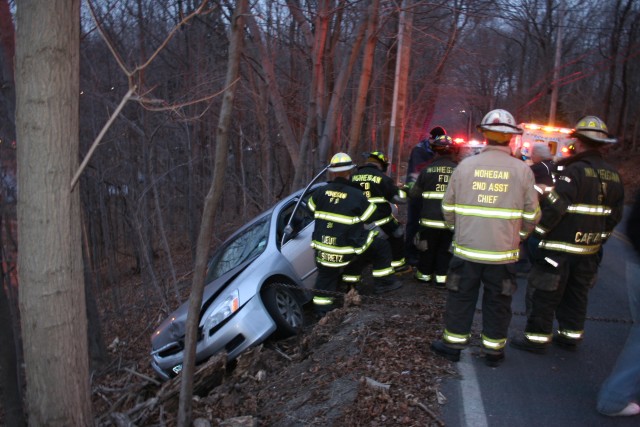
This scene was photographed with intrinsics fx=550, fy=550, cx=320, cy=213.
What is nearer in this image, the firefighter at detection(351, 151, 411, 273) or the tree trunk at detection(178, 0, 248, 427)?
the tree trunk at detection(178, 0, 248, 427)

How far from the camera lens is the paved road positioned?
367 centimetres

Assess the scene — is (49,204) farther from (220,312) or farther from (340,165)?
(340,165)

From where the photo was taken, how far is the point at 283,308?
6125 mm

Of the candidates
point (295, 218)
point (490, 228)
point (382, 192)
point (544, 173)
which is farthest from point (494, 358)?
point (544, 173)

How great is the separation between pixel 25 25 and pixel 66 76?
0.30 m

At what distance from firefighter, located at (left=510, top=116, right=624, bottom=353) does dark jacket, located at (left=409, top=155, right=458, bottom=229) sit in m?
1.83

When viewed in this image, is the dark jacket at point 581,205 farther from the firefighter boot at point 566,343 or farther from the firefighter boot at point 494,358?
the firefighter boot at point 494,358

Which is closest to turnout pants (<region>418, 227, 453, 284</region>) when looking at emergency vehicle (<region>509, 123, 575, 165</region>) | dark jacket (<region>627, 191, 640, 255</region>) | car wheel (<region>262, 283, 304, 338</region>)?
car wheel (<region>262, 283, 304, 338</region>)

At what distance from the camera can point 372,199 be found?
688 cm

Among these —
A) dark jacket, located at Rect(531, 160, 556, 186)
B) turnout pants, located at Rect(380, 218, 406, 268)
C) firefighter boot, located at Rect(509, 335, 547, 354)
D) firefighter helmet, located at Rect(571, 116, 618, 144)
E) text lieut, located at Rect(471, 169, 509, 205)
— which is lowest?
firefighter boot, located at Rect(509, 335, 547, 354)

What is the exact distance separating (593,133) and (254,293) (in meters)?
3.54

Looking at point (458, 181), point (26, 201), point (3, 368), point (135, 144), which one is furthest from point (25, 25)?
point (135, 144)

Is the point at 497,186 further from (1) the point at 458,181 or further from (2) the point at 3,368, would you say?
(2) the point at 3,368

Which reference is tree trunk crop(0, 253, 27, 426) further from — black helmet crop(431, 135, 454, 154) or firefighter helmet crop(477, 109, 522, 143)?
firefighter helmet crop(477, 109, 522, 143)
